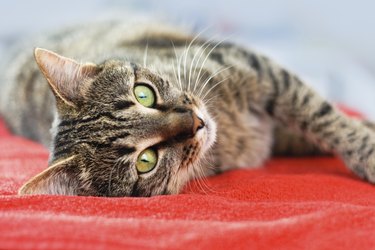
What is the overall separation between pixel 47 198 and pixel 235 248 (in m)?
0.40

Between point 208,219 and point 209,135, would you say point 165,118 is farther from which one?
point 208,219

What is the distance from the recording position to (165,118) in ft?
3.58

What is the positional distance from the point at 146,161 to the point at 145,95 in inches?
6.2

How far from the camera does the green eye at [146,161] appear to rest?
109 centimetres

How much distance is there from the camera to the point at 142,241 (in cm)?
75

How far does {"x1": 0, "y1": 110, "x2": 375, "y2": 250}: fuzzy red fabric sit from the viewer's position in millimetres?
748

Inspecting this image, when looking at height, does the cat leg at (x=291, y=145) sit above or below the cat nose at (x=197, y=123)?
below

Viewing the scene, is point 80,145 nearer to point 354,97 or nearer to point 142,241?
point 142,241

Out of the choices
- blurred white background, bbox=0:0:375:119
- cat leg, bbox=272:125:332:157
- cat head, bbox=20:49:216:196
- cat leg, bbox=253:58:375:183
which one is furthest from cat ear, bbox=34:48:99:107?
blurred white background, bbox=0:0:375:119

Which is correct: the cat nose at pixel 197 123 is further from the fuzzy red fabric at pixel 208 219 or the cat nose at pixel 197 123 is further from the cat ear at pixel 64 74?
the cat ear at pixel 64 74

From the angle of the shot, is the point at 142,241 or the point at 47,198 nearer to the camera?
the point at 142,241

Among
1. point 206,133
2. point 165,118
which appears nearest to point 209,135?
point 206,133

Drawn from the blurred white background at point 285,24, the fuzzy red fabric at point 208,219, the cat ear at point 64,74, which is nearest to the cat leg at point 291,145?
the fuzzy red fabric at point 208,219

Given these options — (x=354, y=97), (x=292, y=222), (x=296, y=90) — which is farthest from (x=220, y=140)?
(x=354, y=97)
